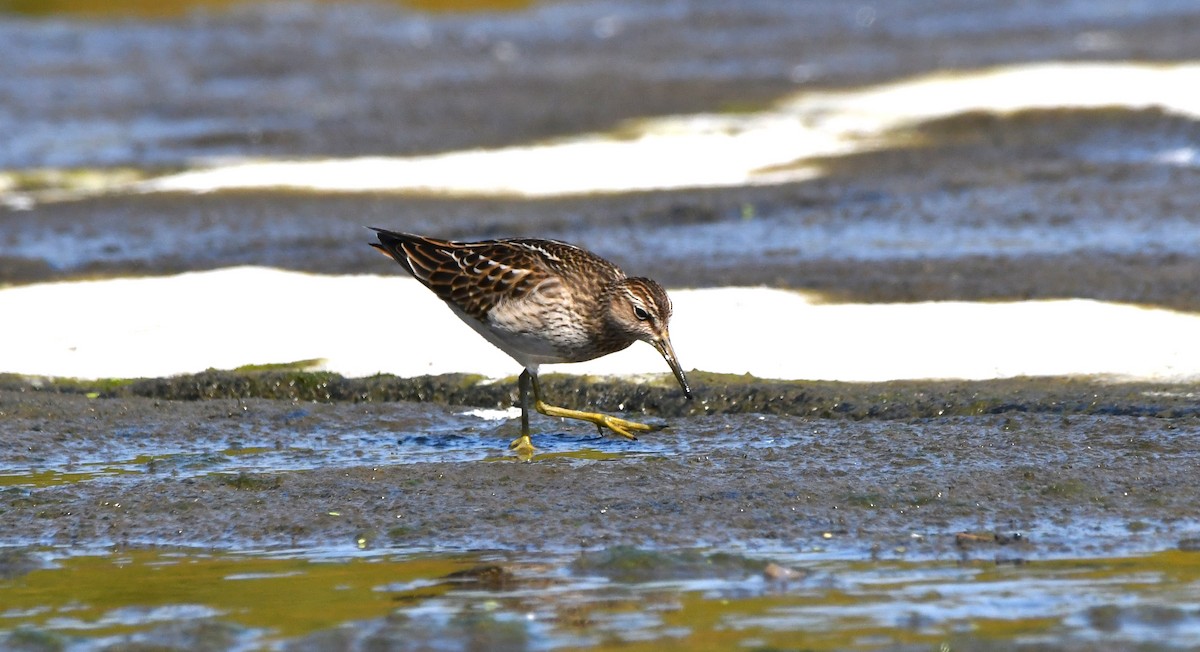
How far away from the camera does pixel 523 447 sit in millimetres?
8156

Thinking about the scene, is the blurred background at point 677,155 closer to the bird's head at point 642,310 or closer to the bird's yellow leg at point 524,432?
the bird's head at point 642,310

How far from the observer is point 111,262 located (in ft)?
46.7

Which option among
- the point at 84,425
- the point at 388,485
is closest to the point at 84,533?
the point at 388,485

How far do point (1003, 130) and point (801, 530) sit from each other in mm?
13106

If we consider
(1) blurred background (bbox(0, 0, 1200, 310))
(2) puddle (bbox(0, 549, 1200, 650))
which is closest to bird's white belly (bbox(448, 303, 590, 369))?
(2) puddle (bbox(0, 549, 1200, 650))

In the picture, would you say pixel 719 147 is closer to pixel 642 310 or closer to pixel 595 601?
pixel 642 310

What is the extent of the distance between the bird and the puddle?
191cm

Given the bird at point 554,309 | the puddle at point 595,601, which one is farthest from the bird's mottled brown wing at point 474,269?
the puddle at point 595,601

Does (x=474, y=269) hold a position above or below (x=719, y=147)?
below

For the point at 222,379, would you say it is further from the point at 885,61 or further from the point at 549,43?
the point at 549,43

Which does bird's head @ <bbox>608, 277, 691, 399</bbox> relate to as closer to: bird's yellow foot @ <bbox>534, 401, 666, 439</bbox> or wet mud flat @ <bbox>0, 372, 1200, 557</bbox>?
bird's yellow foot @ <bbox>534, 401, 666, 439</bbox>

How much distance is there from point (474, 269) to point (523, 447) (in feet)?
3.45

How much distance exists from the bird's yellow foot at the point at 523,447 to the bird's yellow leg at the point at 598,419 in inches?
16.3

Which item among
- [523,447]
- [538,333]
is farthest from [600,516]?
[538,333]
